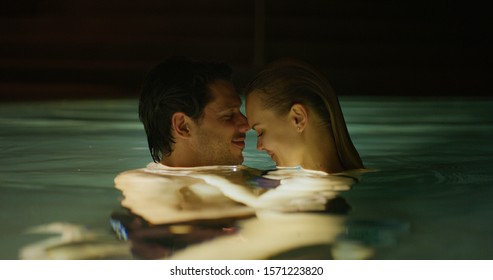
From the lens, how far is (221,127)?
141 inches

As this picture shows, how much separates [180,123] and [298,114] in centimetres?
58

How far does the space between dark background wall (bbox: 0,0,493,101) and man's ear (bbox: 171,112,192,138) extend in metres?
5.55

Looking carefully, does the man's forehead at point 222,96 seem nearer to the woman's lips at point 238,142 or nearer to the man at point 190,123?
the man at point 190,123

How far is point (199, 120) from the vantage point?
3604mm

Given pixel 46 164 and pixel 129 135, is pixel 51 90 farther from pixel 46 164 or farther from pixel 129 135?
pixel 46 164

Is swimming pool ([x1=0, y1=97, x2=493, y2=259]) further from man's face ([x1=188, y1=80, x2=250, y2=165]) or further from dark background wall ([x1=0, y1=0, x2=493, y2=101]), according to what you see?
dark background wall ([x1=0, y1=0, x2=493, y2=101])

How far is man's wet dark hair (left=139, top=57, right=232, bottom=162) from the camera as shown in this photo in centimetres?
359

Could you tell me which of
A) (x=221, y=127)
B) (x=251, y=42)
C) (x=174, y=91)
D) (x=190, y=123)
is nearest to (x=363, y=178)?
(x=221, y=127)

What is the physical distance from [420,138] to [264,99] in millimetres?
2445

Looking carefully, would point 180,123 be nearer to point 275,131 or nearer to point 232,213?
point 275,131

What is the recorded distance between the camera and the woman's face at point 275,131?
3.36m

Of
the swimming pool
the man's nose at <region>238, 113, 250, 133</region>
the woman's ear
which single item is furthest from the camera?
the man's nose at <region>238, 113, 250, 133</region>

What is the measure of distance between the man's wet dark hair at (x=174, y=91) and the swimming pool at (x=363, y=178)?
14.5 inches

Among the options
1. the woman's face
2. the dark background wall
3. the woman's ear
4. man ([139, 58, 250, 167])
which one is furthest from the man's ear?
the dark background wall
